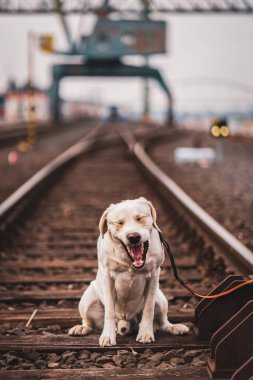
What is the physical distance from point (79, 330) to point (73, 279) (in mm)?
1605

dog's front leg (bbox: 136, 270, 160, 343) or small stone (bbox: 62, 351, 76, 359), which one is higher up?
dog's front leg (bbox: 136, 270, 160, 343)

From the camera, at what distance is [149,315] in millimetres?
3529

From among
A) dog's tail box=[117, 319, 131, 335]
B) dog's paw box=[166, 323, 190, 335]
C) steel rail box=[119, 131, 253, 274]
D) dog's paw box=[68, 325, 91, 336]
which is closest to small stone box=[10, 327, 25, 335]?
dog's paw box=[68, 325, 91, 336]

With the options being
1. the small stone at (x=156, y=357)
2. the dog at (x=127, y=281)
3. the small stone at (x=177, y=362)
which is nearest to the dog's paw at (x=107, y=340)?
the dog at (x=127, y=281)

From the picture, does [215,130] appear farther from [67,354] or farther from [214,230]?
[67,354]

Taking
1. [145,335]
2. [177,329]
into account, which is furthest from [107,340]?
[177,329]

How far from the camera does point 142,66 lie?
6397 cm

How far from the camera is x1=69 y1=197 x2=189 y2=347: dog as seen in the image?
10.6ft

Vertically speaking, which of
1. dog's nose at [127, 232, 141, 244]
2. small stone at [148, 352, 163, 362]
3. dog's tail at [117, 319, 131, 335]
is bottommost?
small stone at [148, 352, 163, 362]

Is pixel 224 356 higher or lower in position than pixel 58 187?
higher

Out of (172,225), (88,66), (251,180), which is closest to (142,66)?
(88,66)

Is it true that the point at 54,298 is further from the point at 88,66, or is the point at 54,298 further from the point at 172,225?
the point at 88,66

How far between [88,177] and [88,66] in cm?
5101

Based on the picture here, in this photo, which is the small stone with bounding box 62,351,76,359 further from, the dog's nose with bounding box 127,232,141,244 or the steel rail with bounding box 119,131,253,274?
the steel rail with bounding box 119,131,253,274
